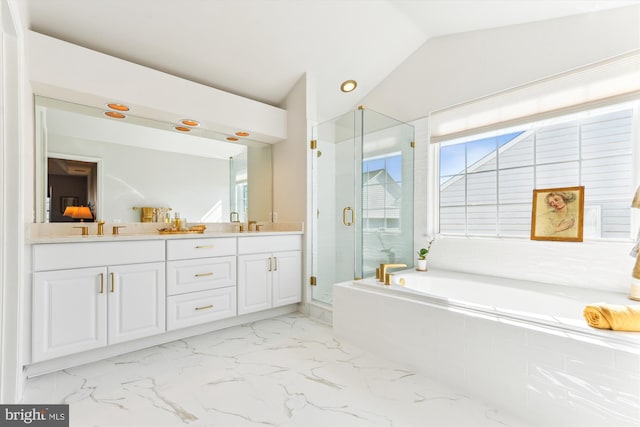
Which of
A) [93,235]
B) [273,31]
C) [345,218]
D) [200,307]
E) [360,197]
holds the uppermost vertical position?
[273,31]

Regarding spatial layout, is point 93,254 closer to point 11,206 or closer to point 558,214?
point 11,206

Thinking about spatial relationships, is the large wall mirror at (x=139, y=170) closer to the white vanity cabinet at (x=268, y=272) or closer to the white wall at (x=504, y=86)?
the white vanity cabinet at (x=268, y=272)

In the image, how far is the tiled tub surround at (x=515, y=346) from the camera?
4.05ft

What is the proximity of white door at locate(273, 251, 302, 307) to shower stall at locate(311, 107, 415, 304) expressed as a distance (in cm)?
16

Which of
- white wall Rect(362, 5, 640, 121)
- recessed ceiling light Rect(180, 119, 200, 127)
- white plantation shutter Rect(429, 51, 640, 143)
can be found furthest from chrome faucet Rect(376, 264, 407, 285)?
recessed ceiling light Rect(180, 119, 200, 127)

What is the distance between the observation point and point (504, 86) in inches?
97.9

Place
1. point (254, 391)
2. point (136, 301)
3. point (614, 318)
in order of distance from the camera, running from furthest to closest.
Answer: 1. point (136, 301)
2. point (254, 391)
3. point (614, 318)

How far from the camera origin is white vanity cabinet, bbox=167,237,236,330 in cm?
223

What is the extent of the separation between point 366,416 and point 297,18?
2754 mm

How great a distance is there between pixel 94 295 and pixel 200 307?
69 centimetres

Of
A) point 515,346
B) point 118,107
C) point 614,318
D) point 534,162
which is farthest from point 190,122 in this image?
point 614,318

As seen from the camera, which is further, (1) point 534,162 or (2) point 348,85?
(2) point 348,85

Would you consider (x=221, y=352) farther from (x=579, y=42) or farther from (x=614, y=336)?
(x=579, y=42)

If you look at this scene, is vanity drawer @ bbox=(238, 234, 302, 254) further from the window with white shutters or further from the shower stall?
the window with white shutters
